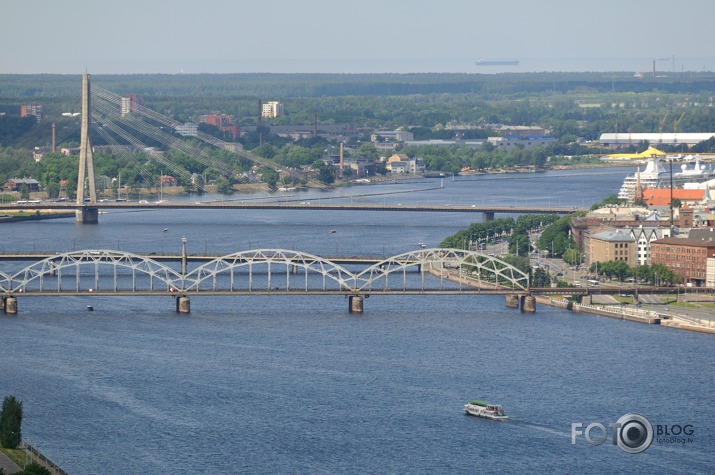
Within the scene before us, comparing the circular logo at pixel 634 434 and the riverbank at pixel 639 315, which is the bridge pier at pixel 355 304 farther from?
the circular logo at pixel 634 434

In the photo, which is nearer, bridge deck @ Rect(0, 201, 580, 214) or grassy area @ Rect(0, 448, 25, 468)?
grassy area @ Rect(0, 448, 25, 468)

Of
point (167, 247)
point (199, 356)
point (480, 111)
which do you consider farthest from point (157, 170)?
point (480, 111)

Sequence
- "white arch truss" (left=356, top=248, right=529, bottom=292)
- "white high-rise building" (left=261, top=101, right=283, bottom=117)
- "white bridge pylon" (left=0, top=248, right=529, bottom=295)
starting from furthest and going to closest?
"white high-rise building" (left=261, top=101, right=283, bottom=117), "white arch truss" (left=356, top=248, right=529, bottom=292), "white bridge pylon" (left=0, top=248, right=529, bottom=295)

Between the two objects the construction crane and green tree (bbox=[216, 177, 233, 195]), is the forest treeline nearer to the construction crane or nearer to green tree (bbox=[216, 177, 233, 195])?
the construction crane

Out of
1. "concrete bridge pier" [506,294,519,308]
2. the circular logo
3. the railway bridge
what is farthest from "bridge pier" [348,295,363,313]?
the circular logo

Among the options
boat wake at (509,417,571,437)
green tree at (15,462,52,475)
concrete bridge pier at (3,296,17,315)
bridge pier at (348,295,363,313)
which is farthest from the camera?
bridge pier at (348,295,363,313)

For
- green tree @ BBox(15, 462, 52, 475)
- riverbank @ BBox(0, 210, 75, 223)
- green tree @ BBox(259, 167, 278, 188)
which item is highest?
green tree @ BBox(259, 167, 278, 188)

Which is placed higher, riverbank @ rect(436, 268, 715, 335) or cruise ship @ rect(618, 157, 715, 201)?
cruise ship @ rect(618, 157, 715, 201)
